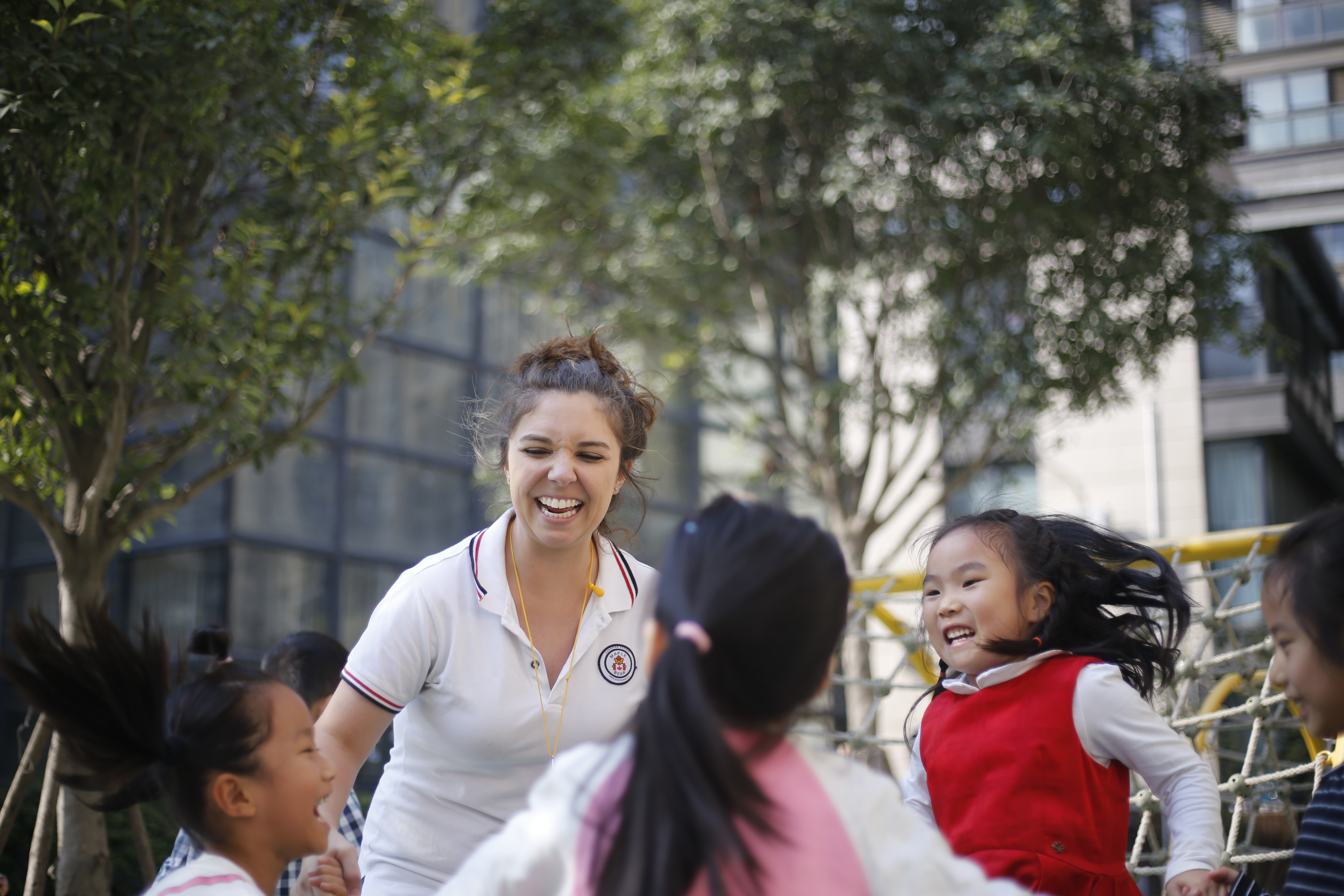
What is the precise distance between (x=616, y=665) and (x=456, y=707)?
30cm

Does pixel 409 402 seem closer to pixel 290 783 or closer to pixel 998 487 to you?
pixel 998 487

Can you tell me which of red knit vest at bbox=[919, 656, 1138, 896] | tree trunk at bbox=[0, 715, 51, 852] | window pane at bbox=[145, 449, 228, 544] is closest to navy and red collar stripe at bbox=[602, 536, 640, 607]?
red knit vest at bbox=[919, 656, 1138, 896]

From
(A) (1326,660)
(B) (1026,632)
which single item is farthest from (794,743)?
(B) (1026,632)

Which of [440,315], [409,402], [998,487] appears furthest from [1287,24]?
[409,402]

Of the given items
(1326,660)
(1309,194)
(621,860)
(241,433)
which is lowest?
(621,860)

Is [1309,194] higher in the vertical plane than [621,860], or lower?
higher

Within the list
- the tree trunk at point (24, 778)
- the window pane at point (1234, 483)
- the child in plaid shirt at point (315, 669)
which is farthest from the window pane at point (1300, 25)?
the tree trunk at point (24, 778)

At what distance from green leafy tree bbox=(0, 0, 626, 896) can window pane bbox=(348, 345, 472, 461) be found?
3.21m

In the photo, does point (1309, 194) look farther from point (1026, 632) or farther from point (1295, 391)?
point (1026, 632)

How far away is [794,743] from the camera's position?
4.33 feet

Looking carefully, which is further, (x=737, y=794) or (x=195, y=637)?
(x=195, y=637)

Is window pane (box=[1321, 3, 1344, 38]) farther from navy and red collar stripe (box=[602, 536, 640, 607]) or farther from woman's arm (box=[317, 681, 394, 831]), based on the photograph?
woman's arm (box=[317, 681, 394, 831])

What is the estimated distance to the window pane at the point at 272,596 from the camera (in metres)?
7.05

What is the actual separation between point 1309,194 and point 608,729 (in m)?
13.4
